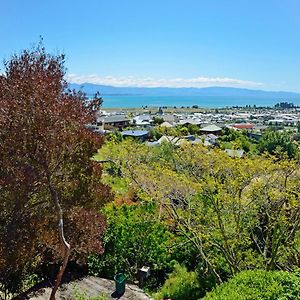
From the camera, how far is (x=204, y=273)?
31.7 feet

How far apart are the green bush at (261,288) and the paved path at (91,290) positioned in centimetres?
332

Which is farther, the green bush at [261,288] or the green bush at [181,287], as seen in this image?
the green bush at [181,287]

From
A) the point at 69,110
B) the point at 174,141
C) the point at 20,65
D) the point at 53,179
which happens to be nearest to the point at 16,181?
the point at 53,179

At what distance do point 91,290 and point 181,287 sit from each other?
8.04 feet

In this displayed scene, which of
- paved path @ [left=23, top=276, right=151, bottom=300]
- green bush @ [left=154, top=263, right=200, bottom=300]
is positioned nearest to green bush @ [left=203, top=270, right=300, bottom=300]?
paved path @ [left=23, top=276, right=151, bottom=300]

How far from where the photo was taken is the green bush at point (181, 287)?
917cm

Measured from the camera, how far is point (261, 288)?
5.29 m

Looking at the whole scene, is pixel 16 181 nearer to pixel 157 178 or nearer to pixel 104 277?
pixel 157 178

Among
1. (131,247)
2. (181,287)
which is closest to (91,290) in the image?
(131,247)

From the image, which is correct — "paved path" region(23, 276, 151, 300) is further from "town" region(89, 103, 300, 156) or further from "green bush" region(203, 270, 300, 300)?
"town" region(89, 103, 300, 156)

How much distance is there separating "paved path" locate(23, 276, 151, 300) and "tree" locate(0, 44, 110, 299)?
2.31 ft

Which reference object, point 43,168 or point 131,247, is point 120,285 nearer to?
point 131,247

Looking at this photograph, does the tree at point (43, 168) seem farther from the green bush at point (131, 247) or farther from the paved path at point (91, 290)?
the green bush at point (131, 247)

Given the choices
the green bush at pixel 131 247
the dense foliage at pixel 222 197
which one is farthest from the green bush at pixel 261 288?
the green bush at pixel 131 247
